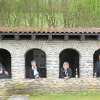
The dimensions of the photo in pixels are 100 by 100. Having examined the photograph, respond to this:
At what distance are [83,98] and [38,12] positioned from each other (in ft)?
66.0

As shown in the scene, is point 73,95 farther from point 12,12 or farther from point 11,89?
point 12,12

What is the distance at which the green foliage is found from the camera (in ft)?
119

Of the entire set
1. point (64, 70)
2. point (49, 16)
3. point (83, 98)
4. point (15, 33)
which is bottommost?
point (83, 98)

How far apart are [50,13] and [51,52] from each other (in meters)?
16.2

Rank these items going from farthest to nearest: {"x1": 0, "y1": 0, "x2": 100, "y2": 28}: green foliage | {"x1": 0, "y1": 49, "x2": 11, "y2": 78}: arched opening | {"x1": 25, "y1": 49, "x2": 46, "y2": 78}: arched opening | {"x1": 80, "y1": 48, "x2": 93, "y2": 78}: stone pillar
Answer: {"x1": 0, "y1": 0, "x2": 100, "y2": 28}: green foliage, {"x1": 25, "y1": 49, "x2": 46, "y2": 78}: arched opening, {"x1": 0, "y1": 49, "x2": 11, "y2": 78}: arched opening, {"x1": 80, "y1": 48, "x2": 93, "y2": 78}: stone pillar

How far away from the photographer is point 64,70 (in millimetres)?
20625

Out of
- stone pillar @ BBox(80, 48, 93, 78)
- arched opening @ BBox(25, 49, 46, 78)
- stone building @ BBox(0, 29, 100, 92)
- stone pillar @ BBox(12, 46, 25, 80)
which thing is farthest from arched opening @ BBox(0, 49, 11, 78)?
stone pillar @ BBox(80, 48, 93, 78)

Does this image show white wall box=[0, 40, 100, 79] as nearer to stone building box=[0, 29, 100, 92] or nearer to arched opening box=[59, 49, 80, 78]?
stone building box=[0, 29, 100, 92]

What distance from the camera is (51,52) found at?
21188mm

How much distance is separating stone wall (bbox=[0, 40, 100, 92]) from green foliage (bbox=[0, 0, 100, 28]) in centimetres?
1426

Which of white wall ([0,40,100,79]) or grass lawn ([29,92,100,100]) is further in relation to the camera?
white wall ([0,40,100,79])

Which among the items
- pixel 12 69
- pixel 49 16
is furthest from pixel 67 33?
pixel 49 16

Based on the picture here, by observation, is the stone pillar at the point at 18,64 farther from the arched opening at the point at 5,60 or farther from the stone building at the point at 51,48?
the arched opening at the point at 5,60

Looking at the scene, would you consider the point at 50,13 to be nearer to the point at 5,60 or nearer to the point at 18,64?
the point at 5,60
